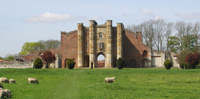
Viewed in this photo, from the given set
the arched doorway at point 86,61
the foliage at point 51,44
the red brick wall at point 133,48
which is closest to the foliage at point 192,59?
the red brick wall at point 133,48

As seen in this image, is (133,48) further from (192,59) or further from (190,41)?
(192,59)

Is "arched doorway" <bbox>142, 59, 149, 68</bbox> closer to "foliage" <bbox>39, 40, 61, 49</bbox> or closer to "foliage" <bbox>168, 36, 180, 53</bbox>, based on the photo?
"foliage" <bbox>168, 36, 180, 53</bbox>

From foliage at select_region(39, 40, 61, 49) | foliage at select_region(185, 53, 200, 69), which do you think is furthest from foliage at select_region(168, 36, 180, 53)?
foliage at select_region(39, 40, 61, 49)

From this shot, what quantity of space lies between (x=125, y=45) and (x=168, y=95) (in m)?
58.3

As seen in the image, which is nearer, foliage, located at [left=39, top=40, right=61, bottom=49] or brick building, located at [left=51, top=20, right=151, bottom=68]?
brick building, located at [left=51, top=20, right=151, bottom=68]

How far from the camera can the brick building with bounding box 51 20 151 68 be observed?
241 feet

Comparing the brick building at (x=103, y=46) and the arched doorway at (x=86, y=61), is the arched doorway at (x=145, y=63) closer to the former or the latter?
the brick building at (x=103, y=46)

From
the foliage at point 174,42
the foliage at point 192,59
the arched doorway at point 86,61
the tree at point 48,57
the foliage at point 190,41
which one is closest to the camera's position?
the foliage at point 192,59

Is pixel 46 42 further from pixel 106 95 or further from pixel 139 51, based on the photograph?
pixel 106 95

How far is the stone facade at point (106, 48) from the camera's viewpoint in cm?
7338

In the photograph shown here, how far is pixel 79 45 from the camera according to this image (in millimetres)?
74875

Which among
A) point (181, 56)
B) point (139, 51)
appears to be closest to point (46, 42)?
point (139, 51)

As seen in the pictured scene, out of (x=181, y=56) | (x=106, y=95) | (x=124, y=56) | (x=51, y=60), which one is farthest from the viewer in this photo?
(x=124, y=56)

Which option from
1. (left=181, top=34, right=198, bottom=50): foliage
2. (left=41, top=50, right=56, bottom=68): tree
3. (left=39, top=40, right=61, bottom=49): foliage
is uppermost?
(left=39, top=40, right=61, bottom=49): foliage
